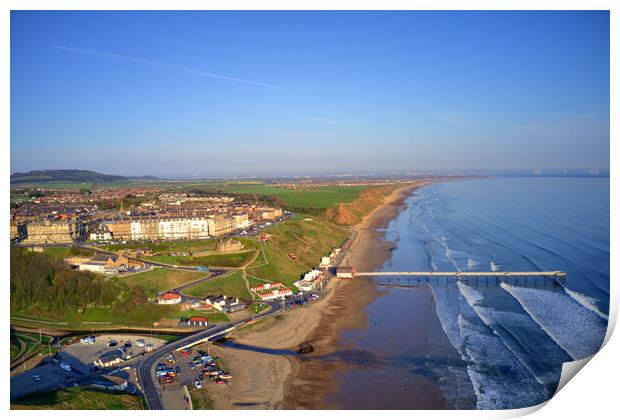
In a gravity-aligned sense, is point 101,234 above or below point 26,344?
above

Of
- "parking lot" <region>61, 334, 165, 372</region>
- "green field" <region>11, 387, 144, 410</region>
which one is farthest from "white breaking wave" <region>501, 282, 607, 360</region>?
"parking lot" <region>61, 334, 165, 372</region>

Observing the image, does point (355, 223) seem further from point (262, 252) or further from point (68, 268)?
point (68, 268)

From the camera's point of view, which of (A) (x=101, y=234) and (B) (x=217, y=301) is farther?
(A) (x=101, y=234)

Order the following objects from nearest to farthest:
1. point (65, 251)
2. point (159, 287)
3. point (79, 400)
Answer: point (79, 400) → point (159, 287) → point (65, 251)

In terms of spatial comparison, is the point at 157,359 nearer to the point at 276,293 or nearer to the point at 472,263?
the point at 276,293

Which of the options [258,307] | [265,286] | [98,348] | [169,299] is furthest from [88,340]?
[265,286]

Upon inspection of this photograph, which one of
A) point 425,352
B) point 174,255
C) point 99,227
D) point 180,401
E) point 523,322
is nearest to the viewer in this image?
point 180,401

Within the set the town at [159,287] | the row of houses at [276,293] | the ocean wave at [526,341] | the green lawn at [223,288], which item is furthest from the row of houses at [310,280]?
the ocean wave at [526,341]

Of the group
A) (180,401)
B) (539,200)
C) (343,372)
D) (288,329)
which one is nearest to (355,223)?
(539,200)
